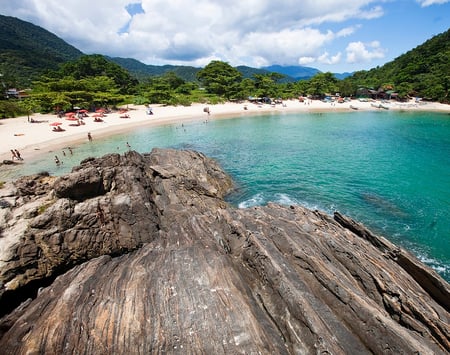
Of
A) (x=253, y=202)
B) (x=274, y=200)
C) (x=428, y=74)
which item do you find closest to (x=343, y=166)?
(x=274, y=200)

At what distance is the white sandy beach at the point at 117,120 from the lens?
35.1m

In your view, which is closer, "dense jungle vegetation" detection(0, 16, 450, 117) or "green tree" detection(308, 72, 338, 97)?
"dense jungle vegetation" detection(0, 16, 450, 117)

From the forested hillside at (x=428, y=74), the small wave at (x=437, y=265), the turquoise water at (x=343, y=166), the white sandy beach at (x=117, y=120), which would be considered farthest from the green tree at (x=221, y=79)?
the small wave at (x=437, y=265)

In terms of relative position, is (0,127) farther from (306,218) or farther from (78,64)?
(306,218)

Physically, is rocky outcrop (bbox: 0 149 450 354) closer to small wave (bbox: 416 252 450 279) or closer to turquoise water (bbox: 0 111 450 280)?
small wave (bbox: 416 252 450 279)

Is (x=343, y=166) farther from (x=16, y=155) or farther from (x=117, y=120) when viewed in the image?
(x=117, y=120)

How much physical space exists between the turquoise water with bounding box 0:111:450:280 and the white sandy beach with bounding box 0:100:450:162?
5597 mm

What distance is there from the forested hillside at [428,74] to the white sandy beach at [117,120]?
20.4ft

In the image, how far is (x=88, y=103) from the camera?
194 ft

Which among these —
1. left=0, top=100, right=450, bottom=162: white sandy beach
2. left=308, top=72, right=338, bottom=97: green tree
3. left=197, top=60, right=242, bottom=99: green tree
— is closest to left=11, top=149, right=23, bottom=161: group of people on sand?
left=0, top=100, right=450, bottom=162: white sandy beach

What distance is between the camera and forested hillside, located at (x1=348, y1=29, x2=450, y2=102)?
76.1m

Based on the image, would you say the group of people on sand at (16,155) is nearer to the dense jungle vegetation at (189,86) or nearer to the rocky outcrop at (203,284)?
the rocky outcrop at (203,284)

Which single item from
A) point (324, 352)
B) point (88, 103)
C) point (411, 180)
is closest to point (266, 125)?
point (411, 180)

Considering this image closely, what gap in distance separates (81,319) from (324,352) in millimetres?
5679
